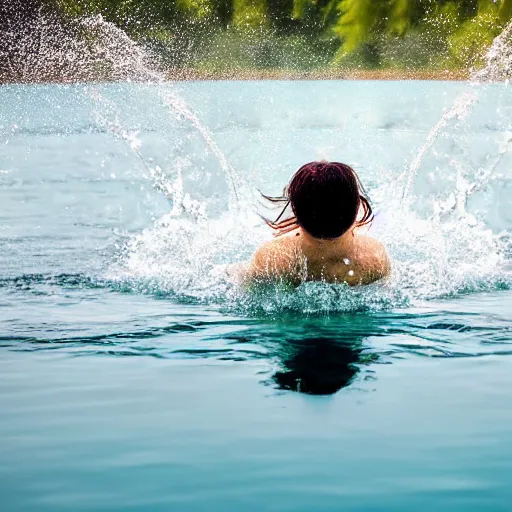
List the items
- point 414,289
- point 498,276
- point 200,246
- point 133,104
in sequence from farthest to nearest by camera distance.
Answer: point 133,104 → point 200,246 → point 498,276 → point 414,289

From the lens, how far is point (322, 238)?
5.78 meters

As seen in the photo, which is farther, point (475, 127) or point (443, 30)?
point (443, 30)

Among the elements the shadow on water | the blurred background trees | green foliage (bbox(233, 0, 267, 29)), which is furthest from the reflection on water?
green foliage (bbox(233, 0, 267, 29))

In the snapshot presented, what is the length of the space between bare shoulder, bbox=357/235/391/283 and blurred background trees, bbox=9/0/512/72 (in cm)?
4229

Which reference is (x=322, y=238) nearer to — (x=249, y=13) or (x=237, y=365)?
(x=237, y=365)

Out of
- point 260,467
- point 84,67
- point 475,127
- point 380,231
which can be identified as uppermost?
point 84,67

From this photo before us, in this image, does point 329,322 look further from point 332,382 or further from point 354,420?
point 354,420

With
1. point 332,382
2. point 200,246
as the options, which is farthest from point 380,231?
point 332,382

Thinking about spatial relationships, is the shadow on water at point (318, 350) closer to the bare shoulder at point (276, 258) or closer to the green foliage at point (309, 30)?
the bare shoulder at point (276, 258)

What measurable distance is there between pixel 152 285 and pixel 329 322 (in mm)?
1543

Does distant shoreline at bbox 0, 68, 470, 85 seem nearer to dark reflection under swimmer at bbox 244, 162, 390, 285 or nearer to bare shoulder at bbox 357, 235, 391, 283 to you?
bare shoulder at bbox 357, 235, 391, 283

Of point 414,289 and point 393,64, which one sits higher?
point 393,64

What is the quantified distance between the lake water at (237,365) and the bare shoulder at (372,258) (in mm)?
142

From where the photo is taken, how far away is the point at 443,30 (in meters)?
53.2
